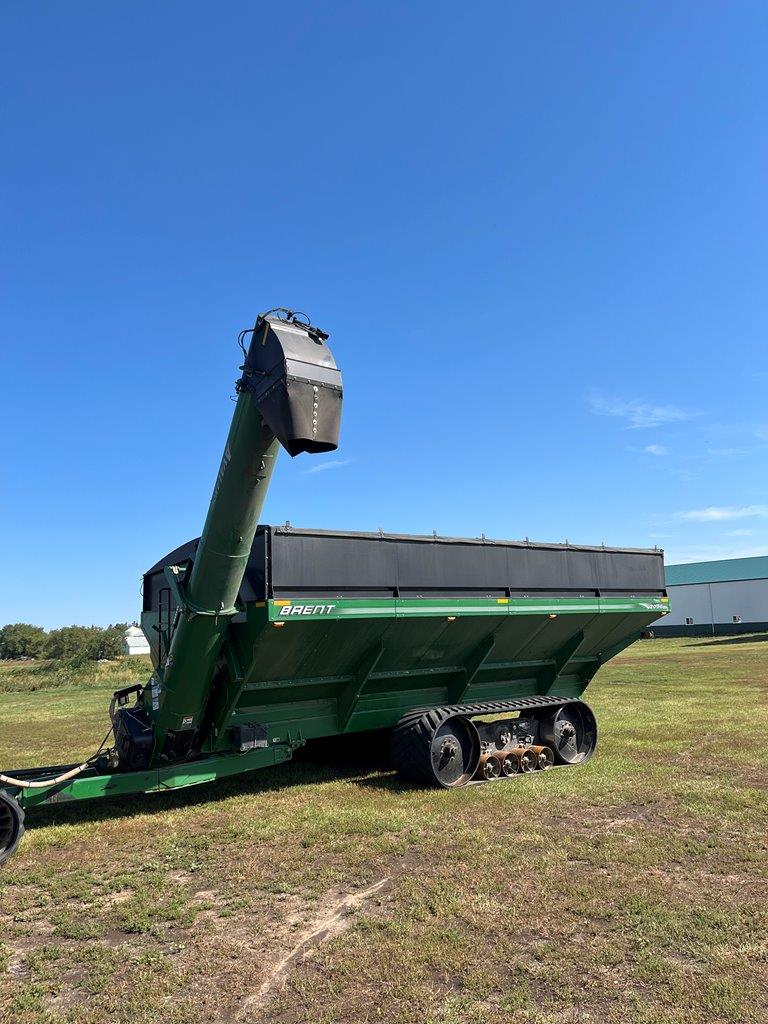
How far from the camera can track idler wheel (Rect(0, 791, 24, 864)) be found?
6.75 m

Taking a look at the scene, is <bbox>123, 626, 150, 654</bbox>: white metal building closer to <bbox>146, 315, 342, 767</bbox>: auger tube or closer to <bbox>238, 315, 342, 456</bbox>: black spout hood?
<bbox>146, 315, 342, 767</bbox>: auger tube

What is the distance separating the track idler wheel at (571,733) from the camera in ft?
35.9

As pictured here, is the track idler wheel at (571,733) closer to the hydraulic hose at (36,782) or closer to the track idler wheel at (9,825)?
the hydraulic hose at (36,782)

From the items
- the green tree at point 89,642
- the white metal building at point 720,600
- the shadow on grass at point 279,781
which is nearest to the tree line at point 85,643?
the green tree at point 89,642

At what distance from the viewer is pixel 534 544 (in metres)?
10.8

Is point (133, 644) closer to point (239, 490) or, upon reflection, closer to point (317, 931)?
point (239, 490)

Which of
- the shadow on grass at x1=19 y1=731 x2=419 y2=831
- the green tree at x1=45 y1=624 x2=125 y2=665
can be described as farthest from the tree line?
the shadow on grass at x1=19 y1=731 x2=419 y2=831

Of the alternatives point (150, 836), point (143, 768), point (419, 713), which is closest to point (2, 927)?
point (150, 836)

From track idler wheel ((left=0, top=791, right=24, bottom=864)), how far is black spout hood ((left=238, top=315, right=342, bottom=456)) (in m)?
4.41

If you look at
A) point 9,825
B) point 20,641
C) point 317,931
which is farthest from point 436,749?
point 20,641

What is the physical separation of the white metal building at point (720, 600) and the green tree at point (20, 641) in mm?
104159

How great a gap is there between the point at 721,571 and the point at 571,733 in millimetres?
66256

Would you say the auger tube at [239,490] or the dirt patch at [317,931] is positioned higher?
the auger tube at [239,490]

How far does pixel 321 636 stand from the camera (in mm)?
8594
